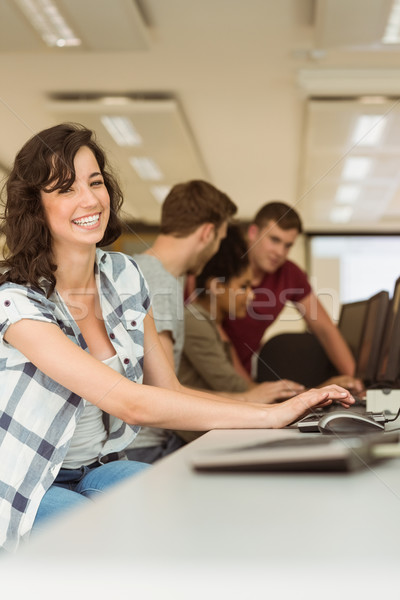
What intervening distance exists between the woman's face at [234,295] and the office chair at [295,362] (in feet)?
0.66

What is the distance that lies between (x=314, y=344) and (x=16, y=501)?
208 cm

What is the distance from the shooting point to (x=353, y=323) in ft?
9.18

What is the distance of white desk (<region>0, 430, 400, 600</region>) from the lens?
40 centimetres

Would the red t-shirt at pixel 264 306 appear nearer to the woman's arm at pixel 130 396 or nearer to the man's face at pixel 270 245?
the man's face at pixel 270 245

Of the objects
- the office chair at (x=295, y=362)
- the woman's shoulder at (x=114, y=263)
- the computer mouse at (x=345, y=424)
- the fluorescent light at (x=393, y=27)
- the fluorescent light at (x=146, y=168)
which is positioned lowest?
the office chair at (x=295, y=362)

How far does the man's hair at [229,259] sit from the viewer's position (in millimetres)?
2840

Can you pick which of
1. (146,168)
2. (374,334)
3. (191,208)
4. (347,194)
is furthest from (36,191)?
(347,194)

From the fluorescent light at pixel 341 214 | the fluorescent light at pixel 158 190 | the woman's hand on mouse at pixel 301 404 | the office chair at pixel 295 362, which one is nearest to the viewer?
the woman's hand on mouse at pixel 301 404

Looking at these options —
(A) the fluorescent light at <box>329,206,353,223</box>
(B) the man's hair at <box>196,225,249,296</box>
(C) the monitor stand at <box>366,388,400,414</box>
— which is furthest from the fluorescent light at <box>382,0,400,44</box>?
(A) the fluorescent light at <box>329,206,353,223</box>

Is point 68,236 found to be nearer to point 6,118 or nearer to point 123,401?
point 123,401

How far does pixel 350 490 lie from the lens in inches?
25.1

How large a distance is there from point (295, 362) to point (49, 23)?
8.14 feet

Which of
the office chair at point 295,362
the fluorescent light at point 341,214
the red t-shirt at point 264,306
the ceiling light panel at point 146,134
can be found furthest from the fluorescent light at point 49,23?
the fluorescent light at point 341,214

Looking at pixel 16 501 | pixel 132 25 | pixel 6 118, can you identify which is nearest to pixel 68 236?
pixel 16 501
